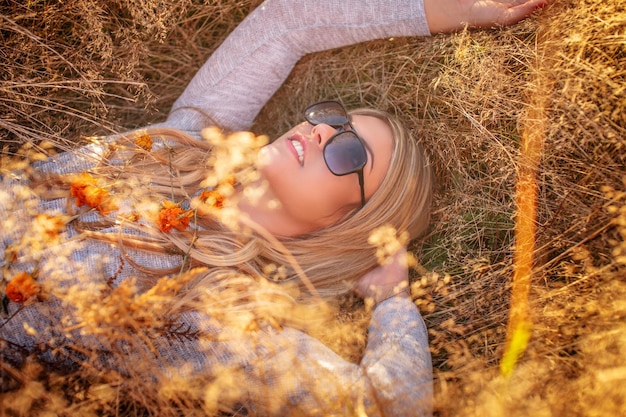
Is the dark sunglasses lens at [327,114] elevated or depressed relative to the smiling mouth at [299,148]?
elevated

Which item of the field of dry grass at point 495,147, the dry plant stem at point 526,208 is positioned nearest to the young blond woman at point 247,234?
the field of dry grass at point 495,147

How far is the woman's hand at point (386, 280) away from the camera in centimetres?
268

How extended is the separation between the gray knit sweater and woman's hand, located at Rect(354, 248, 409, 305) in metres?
0.11

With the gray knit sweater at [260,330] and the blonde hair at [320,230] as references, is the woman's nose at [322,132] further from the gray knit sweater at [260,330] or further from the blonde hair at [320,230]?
the gray knit sweater at [260,330]

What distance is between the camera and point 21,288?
2.01 m

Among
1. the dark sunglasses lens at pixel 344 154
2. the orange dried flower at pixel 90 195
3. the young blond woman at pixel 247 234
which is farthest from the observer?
the dark sunglasses lens at pixel 344 154

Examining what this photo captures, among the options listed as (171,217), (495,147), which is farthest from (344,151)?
(171,217)

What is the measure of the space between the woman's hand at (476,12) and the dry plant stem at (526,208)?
30 centimetres

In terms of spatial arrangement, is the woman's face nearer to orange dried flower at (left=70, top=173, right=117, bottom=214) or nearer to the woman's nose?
the woman's nose

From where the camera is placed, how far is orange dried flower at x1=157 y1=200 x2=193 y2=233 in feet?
7.75

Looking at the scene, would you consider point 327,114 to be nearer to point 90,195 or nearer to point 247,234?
point 247,234

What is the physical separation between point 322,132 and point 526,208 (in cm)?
116

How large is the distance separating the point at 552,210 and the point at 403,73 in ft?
4.31

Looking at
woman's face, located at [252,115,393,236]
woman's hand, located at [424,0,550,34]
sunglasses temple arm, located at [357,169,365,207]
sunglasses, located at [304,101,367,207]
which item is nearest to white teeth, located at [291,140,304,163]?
woman's face, located at [252,115,393,236]
